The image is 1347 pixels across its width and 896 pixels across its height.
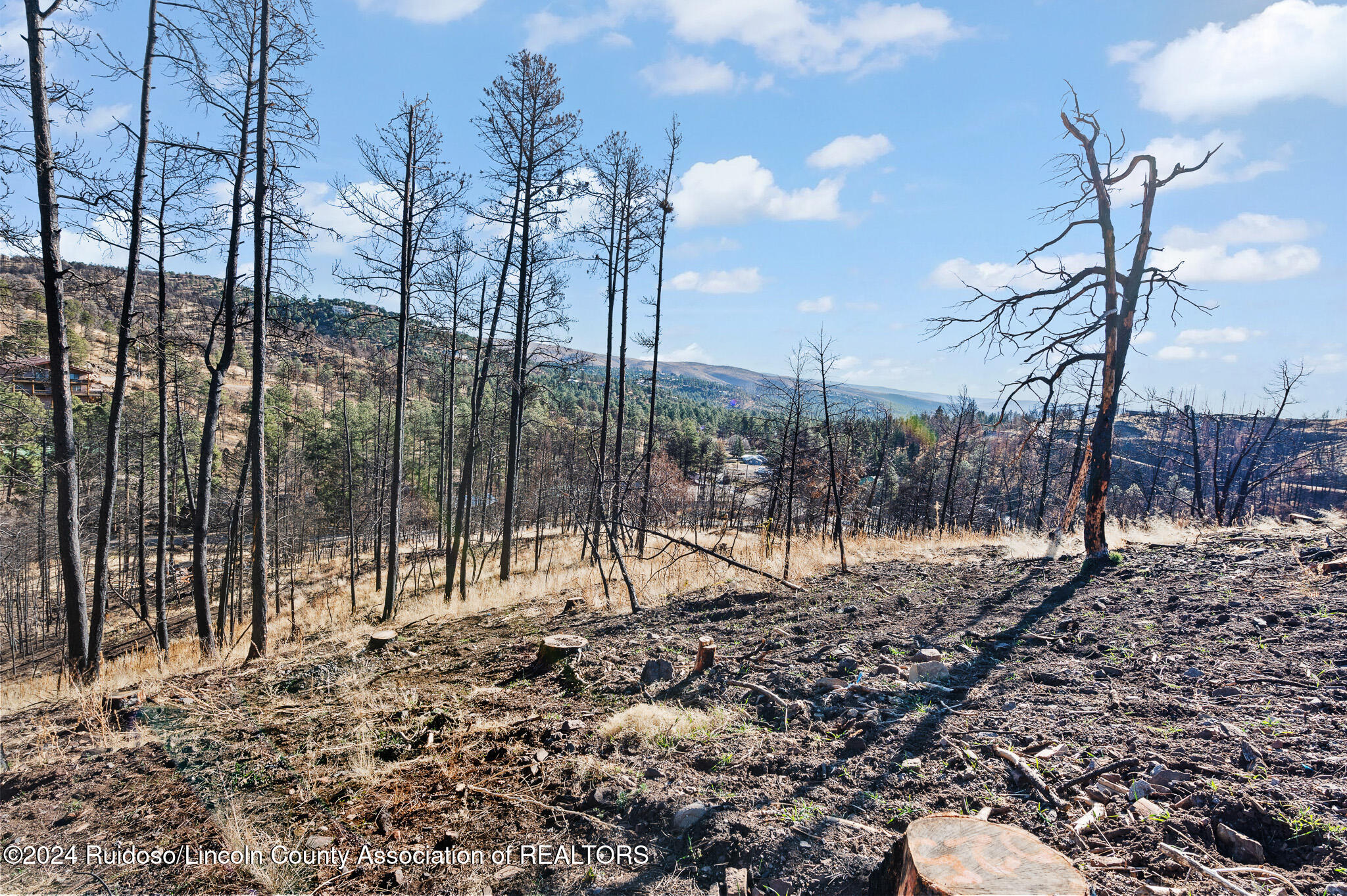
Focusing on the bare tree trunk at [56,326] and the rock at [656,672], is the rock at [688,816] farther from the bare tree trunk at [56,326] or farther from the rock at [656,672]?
the bare tree trunk at [56,326]

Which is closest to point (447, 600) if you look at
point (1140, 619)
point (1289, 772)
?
point (1140, 619)

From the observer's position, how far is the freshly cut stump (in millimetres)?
2045

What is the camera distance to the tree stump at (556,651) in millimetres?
7016

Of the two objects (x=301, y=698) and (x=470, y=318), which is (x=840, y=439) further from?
(x=301, y=698)

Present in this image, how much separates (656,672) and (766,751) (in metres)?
2.12

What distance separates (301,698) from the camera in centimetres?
672

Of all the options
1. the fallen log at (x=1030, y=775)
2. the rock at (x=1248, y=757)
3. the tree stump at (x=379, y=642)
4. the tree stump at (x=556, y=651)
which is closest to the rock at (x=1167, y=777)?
the rock at (x=1248, y=757)

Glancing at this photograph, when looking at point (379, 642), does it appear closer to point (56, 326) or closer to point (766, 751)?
point (56, 326)

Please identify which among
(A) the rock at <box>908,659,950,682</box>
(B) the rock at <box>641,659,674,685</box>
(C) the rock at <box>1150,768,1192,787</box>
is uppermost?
(C) the rock at <box>1150,768,1192,787</box>

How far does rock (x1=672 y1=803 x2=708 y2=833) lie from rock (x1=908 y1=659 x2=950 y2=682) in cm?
253

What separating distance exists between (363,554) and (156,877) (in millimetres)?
40943

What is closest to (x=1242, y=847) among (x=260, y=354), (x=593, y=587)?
(x=593, y=587)

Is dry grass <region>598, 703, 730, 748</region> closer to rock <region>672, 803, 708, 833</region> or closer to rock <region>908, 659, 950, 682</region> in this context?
rock <region>672, 803, 708, 833</region>

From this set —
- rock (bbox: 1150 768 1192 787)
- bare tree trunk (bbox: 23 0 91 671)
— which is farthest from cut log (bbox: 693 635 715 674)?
bare tree trunk (bbox: 23 0 91 671)
